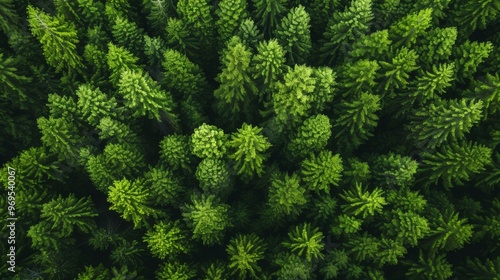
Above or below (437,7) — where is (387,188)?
below

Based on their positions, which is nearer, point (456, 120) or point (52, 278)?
point (456, 120)

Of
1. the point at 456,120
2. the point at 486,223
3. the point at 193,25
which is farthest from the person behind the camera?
the point at 193,25

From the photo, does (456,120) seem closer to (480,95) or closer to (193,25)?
(480,95)

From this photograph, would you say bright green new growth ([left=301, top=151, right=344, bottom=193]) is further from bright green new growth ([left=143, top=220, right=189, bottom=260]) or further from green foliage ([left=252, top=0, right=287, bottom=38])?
green foliage ([left=252, top=0, right=287, bottom=38])

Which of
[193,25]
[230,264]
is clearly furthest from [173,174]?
[193,25]

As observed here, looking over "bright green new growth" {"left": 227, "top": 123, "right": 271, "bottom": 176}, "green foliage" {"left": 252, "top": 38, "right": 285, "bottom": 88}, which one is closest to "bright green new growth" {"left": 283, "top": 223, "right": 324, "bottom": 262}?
"bright green new growth" {"left": 227, "top": 123, "right": 271, "bottom": 176}

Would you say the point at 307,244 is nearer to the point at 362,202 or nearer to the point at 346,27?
the point at 362,202

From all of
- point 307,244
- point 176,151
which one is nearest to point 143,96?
point 176,151
